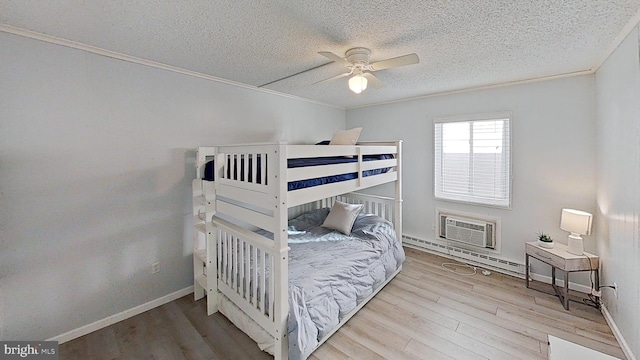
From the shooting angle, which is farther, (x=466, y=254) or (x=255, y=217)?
(x=466, y=254)

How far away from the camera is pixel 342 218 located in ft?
10.7

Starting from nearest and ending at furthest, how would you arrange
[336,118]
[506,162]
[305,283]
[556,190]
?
[305,283] → [556,190] → [506,162] → [336,118]

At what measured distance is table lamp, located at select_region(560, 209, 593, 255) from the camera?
2449 mm

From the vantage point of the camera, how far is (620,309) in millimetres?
2018

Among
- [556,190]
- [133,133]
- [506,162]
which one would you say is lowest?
[556,190]

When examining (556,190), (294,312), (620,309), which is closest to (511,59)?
(556,190)

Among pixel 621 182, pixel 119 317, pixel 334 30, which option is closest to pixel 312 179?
pixel 334 30

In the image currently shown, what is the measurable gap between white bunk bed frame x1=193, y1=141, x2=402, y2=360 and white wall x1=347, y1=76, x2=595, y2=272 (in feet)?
5.12

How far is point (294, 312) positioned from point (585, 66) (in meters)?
3.66

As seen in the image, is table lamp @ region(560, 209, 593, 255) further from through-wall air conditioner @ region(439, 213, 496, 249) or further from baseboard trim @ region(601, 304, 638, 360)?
through-wall air conditioner @ region(439, 213, 496, 249)

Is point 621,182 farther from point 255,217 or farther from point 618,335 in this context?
point 255,217

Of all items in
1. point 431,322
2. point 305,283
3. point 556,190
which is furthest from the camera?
point 556,190

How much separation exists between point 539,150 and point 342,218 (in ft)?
8.24

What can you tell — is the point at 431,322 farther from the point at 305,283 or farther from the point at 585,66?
the point at 585,66
